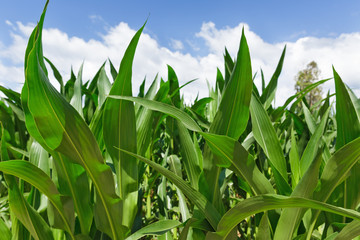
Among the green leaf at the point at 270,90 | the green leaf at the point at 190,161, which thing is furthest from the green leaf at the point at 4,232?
the green leaf at the point at 270,90

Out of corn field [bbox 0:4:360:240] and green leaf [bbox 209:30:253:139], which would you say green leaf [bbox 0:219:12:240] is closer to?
corn field [bbox 0:4:360:240]

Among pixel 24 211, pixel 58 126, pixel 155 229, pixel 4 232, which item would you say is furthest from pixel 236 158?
pixel 4 232

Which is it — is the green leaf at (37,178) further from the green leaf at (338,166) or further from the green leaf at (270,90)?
the green leaf at (270,90)

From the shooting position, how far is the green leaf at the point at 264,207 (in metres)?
0.34

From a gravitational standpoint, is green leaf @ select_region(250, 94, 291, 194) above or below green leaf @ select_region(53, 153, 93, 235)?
above

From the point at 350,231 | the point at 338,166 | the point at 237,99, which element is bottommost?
the point at 350,231

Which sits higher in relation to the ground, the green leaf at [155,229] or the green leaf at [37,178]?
the green leaf at [37,178]

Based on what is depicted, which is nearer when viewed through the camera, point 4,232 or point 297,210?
point 297,210

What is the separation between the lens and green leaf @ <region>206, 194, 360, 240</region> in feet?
1.11

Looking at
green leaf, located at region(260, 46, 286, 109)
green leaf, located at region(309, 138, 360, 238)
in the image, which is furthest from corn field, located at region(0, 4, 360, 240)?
green leaf, located at region(260, 46, 286, 109)

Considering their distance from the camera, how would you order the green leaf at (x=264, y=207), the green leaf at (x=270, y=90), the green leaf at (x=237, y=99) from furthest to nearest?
the green leaf at (x=270, y=90), the green leaf at (x=237, y=99), the green leaf at (x=264, y=207)

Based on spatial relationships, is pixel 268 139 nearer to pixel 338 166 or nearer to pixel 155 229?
pixel 338 166

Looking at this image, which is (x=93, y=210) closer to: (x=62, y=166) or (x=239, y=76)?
(x=62, y=166)

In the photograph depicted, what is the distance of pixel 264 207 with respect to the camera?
0.39 meters
